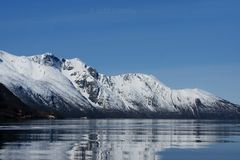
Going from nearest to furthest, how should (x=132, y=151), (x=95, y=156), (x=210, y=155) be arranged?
(x=95, y=156)
(x=210, y=155)
(x=132, y=151)

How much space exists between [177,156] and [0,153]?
74.3 ft

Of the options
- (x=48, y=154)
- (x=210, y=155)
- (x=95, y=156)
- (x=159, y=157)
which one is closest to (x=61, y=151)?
(x=48, y=154)

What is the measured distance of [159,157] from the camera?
243 ft

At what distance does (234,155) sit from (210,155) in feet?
10.4

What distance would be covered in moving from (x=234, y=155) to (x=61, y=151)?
23.2 metres

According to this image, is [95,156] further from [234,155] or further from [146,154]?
[234,155]

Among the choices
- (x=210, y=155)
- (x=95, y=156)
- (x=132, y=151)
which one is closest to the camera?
(x=95, y=156)

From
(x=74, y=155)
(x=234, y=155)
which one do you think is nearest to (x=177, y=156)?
(x=234, y=155)

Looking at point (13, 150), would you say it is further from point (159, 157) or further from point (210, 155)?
point (210, 155)

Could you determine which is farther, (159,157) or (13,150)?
(13,150)

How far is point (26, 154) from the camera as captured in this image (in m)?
76.6

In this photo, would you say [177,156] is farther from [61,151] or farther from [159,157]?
[61,151]

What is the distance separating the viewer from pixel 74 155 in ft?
246

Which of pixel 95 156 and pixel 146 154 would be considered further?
pixel 146 154
